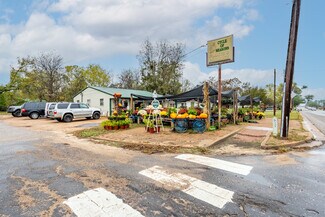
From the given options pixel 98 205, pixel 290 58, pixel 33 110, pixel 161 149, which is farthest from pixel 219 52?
pixel 33 110

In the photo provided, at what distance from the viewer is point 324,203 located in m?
2.86

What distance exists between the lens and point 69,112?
17234 millimetres

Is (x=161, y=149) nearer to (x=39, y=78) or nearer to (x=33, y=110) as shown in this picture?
(x=33, y=110)

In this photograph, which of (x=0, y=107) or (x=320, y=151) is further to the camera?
(x=0, y=107)

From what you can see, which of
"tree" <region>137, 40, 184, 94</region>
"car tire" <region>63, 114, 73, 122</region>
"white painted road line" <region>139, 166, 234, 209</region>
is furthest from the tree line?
"white painted road line" <region>139, 166, 234, 209</region>

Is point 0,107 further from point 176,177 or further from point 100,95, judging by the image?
point 176,177

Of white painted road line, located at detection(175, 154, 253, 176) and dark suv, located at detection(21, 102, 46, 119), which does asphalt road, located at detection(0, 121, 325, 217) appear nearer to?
white painted road line, located at detection(175, 154, 253, 176)

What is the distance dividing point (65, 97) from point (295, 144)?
37.5m

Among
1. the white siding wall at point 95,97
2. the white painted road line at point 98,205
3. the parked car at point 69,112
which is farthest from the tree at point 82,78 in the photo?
the white painted road line at point 98,205

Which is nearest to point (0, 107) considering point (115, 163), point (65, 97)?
point (65, 97)

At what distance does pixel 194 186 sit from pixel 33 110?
2257 cm

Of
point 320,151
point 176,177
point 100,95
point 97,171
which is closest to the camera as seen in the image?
point 176,177

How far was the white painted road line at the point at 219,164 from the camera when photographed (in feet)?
14.2

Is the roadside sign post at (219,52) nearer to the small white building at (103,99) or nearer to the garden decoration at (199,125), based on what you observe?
the garden decoration at (199,125)
